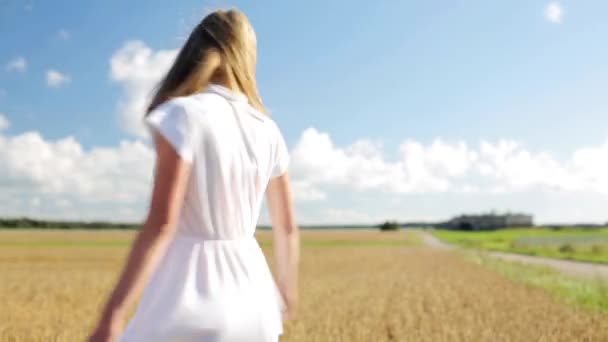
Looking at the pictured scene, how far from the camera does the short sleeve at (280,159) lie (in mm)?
2707

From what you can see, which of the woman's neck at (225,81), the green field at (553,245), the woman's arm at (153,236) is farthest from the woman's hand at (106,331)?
the green field at (553,245)

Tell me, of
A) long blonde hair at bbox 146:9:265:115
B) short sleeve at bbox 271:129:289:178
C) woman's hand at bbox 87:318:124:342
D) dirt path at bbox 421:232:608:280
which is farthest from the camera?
dirt path at bbox 421:232:608:280

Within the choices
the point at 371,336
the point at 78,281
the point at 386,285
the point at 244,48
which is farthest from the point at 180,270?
the point at 78,281

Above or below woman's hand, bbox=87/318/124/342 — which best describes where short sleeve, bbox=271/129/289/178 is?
above

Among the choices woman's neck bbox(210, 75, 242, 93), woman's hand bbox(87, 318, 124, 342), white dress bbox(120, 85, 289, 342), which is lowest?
woman's hand bbox(87, 318, 124, 342)

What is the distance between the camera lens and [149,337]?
228 cm

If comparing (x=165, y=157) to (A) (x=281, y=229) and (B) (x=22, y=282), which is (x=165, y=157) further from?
(B) (x=22, y=282)

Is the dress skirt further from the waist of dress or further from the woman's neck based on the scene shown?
the woman's neck

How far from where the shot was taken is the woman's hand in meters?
2.13

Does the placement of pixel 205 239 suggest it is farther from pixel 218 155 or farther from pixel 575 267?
pixel 575 267

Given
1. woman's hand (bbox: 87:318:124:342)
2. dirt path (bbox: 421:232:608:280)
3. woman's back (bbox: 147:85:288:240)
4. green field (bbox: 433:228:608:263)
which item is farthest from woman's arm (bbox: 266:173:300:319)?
green field (bbox: 433:228:608:263)

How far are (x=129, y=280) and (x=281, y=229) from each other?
2.43ft

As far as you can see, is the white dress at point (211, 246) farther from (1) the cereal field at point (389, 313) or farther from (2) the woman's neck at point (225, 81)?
(1) the cereal field at point (389, 313)

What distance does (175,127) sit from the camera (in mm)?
2195
